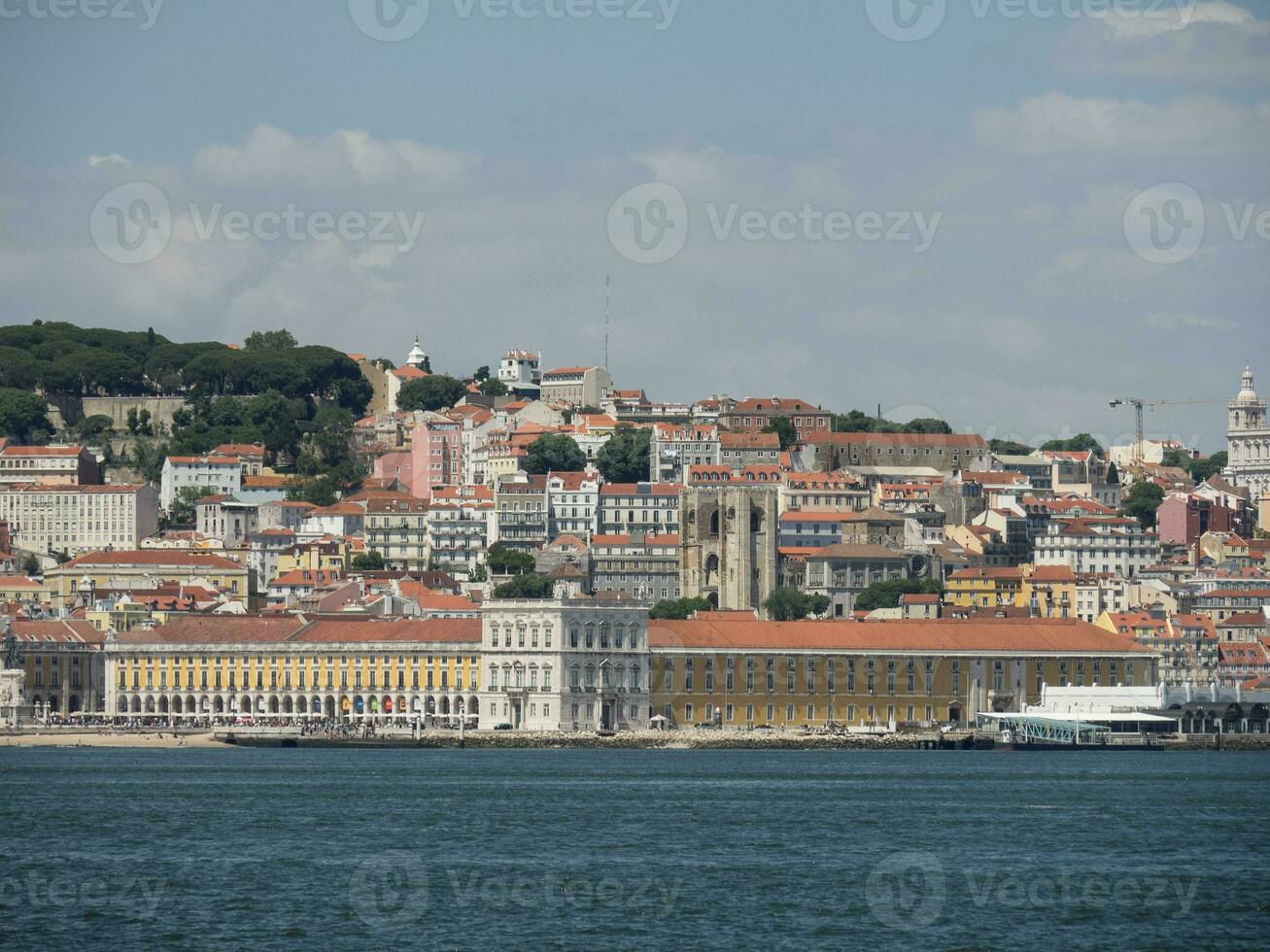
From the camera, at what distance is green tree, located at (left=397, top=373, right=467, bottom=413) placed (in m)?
148

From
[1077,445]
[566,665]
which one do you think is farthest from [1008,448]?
[566,665]

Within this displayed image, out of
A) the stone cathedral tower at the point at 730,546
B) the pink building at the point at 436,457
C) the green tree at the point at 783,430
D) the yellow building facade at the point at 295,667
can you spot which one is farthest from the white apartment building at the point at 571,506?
the yellow building facade at the point at 295,667

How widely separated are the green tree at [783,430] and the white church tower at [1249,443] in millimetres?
29400

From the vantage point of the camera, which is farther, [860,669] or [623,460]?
[623,460]

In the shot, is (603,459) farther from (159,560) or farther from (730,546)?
(159,560)

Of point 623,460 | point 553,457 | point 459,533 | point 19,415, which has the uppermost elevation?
point 19,415

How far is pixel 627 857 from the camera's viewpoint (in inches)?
1839

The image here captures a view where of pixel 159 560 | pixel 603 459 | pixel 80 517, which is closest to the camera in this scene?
pixel 159 560

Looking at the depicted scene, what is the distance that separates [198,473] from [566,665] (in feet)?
159

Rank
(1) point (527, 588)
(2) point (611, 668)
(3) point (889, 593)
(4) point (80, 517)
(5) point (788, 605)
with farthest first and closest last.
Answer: (4) point (80, 517) → (3) point (889, 593) → (1) point (527, 588) → (5) point (788, 605) → (2) point (611, 668)

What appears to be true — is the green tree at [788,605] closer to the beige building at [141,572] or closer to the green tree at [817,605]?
the green tree at [817,605]

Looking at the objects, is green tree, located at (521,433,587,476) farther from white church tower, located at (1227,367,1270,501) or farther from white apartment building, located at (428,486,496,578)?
white church tower, located at (1227,367,1270,501)

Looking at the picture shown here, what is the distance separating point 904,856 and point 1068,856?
272 cm

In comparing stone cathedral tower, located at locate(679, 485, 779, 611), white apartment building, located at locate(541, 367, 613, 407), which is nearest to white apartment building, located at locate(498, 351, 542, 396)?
white apartment building, located at locate(541, 367, 613, 407)
